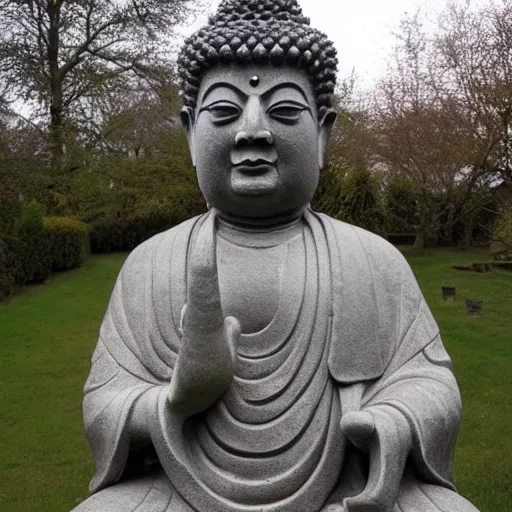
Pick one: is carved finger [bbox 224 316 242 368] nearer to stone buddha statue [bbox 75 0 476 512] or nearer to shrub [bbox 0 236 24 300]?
stone buddha statue [bbox 75 0 476 512]

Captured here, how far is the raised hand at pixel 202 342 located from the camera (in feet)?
7.84

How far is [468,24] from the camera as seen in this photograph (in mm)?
17656

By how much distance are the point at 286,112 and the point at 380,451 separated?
1297 millimetres

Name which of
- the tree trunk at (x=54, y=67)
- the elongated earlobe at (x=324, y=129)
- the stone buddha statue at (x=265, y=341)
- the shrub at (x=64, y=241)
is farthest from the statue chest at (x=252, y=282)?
the tree trunk at (x=54, y=67)

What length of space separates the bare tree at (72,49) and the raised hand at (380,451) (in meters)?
17.6

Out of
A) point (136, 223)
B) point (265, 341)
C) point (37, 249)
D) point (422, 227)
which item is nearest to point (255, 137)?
point (265, 341)

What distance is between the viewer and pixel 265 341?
273cm

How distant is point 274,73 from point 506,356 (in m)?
7.44

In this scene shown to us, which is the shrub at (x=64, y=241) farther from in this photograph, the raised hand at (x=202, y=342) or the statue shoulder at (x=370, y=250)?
the raised hand at (x=202, y=342)

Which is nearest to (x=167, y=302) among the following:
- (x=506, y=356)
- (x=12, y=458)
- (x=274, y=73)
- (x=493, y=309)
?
(x=274, y=73)

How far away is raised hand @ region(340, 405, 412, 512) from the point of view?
92.3 inches

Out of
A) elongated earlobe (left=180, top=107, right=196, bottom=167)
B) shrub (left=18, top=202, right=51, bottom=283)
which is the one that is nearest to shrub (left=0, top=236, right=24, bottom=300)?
shrub (left=18, top=202, right=51, bottom=283)

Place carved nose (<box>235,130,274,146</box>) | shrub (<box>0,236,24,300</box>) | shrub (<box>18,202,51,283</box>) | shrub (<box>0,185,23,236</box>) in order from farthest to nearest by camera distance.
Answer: shrub (<box>18,202,51,283</box>) → shrub (<box>0,185,23,236</box>) → shrub (<box>0,236,24,300</box>) → carved nose (<box>235,130,274,146</box>)

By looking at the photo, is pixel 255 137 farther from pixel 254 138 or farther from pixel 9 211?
pixel 9 211
